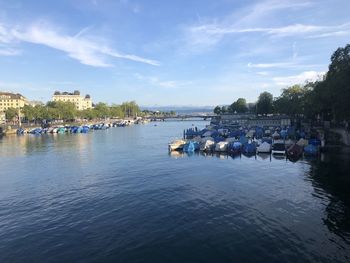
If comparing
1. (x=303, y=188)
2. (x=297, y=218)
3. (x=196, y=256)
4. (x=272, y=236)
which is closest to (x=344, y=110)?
(x=303, y=188)

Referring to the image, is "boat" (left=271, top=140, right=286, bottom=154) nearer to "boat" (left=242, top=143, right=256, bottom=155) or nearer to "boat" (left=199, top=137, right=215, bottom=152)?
"boat" (left=242, top=143, right=256, bottom=155)

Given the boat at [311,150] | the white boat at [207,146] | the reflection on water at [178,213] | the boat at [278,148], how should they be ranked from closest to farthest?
the reflection on water at [178,213] < the boat at [311,150] < the boat at [278,148] < the white boat at [207,146]

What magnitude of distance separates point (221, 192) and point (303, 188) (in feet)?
35.0

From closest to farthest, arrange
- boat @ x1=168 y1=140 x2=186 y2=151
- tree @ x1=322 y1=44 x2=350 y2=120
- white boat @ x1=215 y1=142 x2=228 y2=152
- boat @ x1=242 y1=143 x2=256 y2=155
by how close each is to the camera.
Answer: tree @ x1=322 y1=44 x2=350 y2=120 < boat @ x1=242 y1=143 x2=256 y2=155 < white boat @ x1=215 y1=142 x2=228 y2=152 < boat @ x1=168 y1=140 x2=186 y2=151

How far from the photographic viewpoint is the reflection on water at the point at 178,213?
27.3 metres

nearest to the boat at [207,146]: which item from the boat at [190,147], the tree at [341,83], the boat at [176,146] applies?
the boat at [190,147]

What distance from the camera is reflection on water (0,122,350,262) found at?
89.7 feet

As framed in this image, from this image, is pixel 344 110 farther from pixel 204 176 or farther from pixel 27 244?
pixel 27 244

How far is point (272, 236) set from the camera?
97.0ft

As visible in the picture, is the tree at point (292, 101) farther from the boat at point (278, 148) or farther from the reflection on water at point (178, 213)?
the reflection on water at point (178, 213)

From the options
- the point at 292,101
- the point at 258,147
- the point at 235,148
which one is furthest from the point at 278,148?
the point at 292,101

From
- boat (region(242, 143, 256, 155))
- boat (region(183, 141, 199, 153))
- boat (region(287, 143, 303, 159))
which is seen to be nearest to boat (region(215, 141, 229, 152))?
boat (region(242, 143, 256, 155))

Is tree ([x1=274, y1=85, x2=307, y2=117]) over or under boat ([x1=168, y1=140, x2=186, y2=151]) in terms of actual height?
over

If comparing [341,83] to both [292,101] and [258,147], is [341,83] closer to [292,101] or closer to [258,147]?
[258,147]
